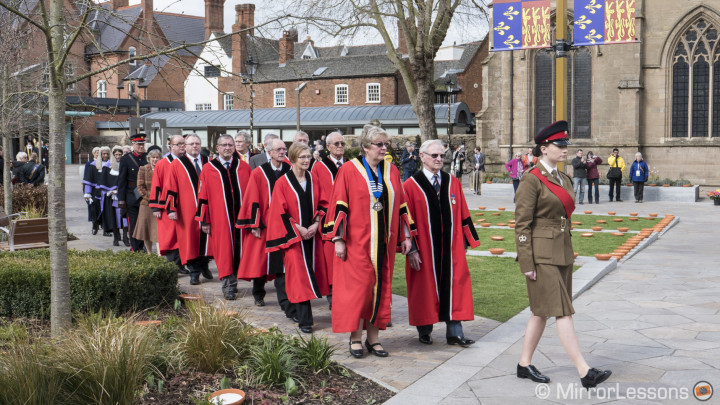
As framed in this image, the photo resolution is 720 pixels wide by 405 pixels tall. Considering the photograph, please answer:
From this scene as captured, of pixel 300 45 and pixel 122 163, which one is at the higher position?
pixel 300 45

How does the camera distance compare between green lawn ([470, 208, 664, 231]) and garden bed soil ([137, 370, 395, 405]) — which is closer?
garden bed soil ([137, 370, 395, 405])

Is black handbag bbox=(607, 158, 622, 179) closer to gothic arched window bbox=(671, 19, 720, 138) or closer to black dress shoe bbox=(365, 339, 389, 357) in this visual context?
gothic arched window bbox=(671, 19, 720, 138)

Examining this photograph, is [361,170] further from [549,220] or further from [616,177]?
[616,177]

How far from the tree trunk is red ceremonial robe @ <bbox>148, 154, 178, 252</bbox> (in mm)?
4208

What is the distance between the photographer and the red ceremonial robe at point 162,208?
33.8 feet

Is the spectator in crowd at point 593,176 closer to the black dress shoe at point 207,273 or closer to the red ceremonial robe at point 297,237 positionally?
the black dress shoe at point 207,273

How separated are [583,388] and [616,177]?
2098 cm

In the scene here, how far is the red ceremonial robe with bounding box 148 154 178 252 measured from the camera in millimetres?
10305

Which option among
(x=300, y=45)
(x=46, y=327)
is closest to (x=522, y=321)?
(x=46, y=327)

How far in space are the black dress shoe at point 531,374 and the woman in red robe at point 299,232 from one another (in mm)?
2329

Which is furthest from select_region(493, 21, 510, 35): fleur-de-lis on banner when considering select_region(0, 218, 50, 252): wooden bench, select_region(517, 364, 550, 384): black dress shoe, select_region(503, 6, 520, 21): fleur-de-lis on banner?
select_region(517, 364, 550, 384): black dress shoe

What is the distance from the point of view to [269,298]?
923cm

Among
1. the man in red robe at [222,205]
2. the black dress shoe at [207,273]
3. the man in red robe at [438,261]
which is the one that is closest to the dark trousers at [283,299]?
the man in red robe at [222,205]

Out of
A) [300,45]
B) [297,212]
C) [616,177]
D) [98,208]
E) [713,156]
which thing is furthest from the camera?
[300,45]
